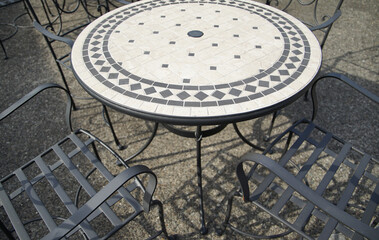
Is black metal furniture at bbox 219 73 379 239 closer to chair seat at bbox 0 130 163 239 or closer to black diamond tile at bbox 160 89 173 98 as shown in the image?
black diamond tile at bbox 160 89 173 98

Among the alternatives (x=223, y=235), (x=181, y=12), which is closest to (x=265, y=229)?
(x=223, y=235)

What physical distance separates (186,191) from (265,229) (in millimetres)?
690

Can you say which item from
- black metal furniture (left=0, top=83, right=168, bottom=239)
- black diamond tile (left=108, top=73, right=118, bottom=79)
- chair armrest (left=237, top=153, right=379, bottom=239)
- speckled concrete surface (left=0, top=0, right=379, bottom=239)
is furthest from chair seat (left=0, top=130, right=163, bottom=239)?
chair armrest (left=237, top=153, right=379, bottom=239)

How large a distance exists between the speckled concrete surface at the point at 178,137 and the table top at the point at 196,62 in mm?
1045

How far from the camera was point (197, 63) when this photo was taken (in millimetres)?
1574

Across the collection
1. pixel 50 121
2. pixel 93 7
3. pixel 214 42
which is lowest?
pixel 50 121

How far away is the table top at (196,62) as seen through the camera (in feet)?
4.28

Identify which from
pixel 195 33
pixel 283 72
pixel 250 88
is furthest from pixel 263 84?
pixel 195 33

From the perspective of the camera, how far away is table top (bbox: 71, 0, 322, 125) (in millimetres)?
1304

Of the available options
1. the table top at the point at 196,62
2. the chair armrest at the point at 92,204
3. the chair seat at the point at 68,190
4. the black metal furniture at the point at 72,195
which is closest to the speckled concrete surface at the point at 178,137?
the black metal furniture at the point at 72,195

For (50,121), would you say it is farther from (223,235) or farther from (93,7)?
(93,7)

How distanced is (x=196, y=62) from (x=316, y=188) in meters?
1.15

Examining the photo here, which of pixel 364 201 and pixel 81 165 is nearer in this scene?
pixel 364 201

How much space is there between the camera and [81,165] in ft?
7.60
